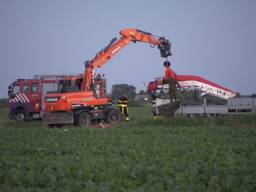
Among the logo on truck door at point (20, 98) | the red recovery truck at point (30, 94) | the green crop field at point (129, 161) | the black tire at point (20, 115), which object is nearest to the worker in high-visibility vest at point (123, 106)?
the red recovery truck at point (30, 94)

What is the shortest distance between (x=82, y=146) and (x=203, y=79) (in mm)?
14564

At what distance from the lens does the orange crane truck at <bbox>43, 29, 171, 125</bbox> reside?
24250 millimetres

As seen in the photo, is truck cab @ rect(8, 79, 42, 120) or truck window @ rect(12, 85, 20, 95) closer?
truck cab @ rect(8, 79, 42, 120)

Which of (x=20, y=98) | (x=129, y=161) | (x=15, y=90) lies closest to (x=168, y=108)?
(x=20, y=98)

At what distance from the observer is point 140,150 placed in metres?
13.6

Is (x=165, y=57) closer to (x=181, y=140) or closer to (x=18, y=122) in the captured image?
(x=18, y=122)

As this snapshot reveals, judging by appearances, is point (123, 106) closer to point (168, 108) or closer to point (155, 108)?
point (155, 108)

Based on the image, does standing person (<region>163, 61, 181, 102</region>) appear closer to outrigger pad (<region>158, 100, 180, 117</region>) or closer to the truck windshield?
outrigger pad (<region>158, 100, 180, 117</region>)

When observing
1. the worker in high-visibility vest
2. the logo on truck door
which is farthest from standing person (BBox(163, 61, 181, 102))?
the logo on truck door

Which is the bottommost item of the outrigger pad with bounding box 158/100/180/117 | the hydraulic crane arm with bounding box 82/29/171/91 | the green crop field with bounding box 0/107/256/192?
the green crop field with bounding box 0/107/256/192

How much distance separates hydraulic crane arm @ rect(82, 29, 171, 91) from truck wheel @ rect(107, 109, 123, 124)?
1.70 m

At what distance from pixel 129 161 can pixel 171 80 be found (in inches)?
615

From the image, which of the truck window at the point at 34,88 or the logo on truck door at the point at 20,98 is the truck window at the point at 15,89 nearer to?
the logo on truck door at the point at 20,98

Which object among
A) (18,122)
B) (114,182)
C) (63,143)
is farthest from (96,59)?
(114,182)
